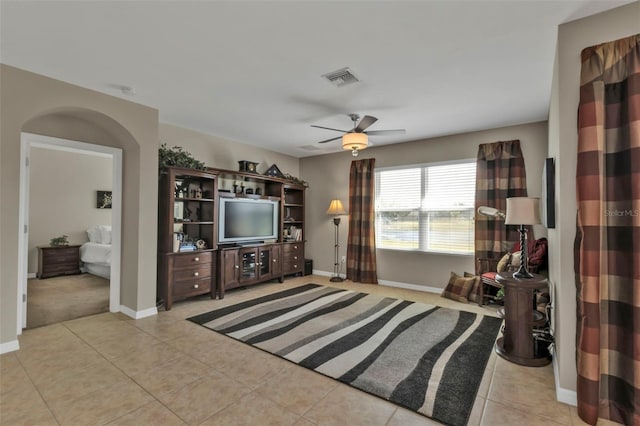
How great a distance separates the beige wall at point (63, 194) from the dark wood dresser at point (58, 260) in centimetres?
27

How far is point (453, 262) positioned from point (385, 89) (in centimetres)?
302

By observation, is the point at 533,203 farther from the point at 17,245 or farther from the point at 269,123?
the point at 17,245

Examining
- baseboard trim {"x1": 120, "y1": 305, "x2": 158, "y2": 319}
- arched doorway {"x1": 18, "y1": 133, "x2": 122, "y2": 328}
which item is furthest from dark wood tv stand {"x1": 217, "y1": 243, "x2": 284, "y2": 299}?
arched doorway {"x1": 18, "y1": 133, "x2": 122, "y2": 328}

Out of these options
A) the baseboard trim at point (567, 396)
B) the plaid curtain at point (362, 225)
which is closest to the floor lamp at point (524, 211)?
the baseboard trim at point (567, 396)

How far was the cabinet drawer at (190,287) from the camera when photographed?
3985mm

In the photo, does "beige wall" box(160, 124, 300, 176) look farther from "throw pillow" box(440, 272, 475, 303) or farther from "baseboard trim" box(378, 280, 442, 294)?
"throw pillow" box(440, 272, 475, 303)

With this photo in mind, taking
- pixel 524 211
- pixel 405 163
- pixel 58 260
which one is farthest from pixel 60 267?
pixel 524 211

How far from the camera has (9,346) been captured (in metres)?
2.69

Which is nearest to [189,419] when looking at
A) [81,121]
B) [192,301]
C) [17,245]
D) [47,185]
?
[17,245]

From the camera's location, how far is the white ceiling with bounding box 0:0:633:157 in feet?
6.47

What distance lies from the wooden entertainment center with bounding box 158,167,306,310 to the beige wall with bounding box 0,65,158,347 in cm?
28

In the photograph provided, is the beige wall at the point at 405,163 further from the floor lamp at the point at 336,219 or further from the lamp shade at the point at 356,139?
the lamp shade at the point at 356,139

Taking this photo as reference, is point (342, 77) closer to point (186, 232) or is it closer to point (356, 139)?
point (356, 139)

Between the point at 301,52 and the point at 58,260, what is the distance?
653cm
